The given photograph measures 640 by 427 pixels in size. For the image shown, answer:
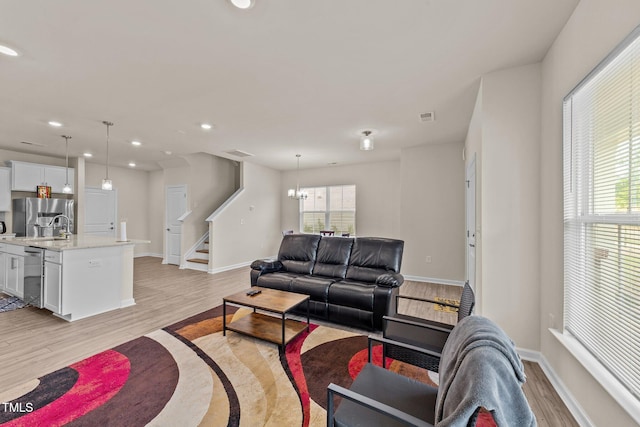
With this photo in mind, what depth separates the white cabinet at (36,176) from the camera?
5316mm

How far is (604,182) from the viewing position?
162cm

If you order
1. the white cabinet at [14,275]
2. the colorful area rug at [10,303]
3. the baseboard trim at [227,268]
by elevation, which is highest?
the white cabinet at [14,275]

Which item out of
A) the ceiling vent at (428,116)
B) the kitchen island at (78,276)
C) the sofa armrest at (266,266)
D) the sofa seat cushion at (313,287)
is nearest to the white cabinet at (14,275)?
the kitchen island at (78,276)

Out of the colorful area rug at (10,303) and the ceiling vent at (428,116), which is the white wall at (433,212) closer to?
the ceiling vent at (428,116)

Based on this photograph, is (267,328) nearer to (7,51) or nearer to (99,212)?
(7,51)

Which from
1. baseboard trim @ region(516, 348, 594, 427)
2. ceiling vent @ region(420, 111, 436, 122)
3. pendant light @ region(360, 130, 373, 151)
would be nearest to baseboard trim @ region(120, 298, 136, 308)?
pendant light @ region(360, 130, 373, 151)

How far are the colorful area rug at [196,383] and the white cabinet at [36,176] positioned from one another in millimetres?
5230

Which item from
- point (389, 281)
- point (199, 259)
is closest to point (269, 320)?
point (389, 281)

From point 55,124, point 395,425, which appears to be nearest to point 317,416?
point 395,425

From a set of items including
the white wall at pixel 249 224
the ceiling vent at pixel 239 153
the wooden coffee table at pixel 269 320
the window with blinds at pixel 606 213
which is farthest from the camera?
the white wall at pixel 249 224

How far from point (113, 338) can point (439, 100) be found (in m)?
4.50

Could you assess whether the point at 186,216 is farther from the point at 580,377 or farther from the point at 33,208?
the point at 580,377

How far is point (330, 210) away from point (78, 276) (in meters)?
5.35

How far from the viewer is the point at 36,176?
5574 mm
